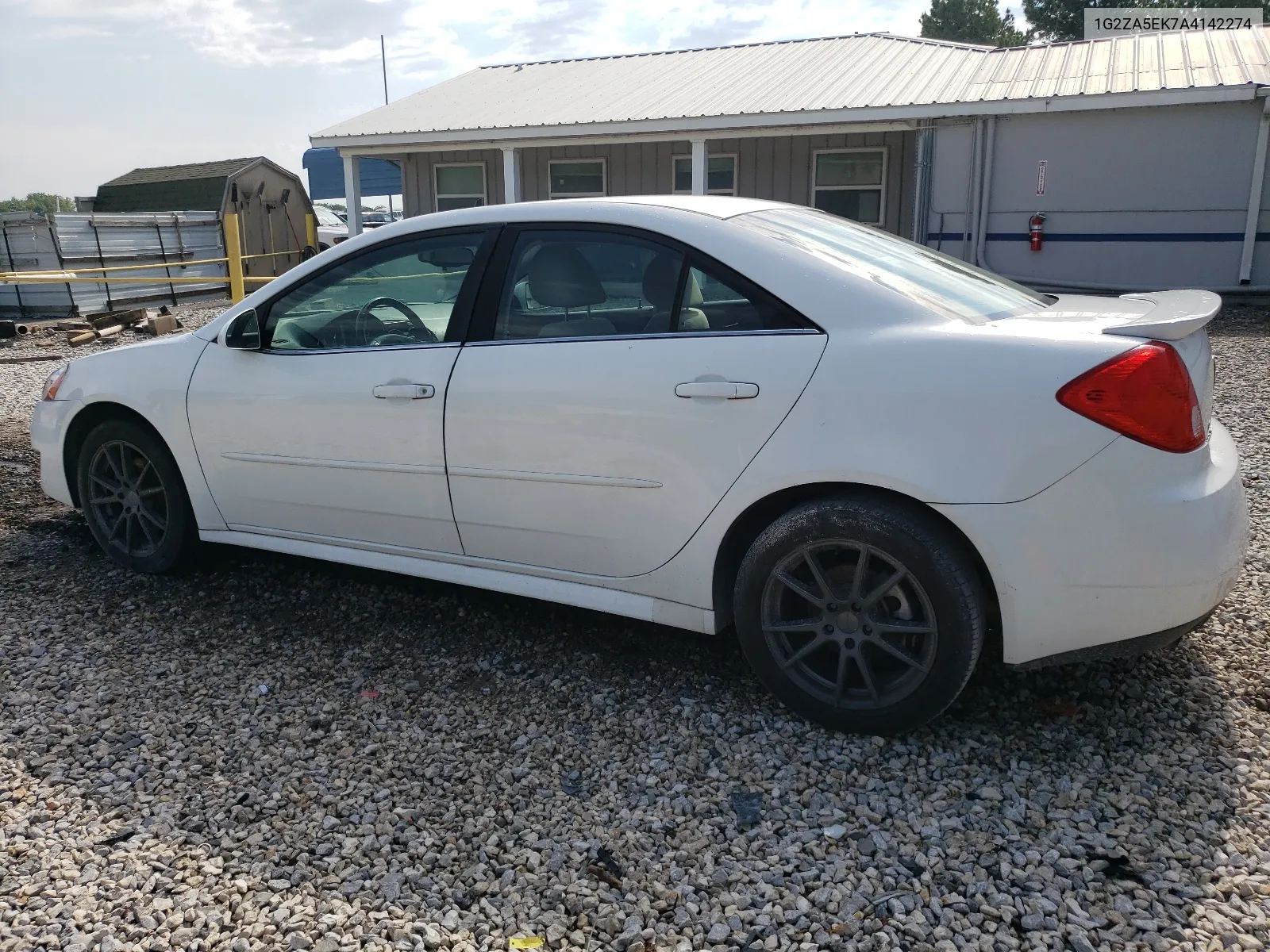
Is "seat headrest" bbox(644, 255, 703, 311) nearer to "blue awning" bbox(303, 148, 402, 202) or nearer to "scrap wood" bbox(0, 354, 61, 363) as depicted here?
"scrap wood" bbox(0, 354, 61, 363)

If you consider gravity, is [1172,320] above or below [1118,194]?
below

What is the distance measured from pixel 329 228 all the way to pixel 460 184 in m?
11.0

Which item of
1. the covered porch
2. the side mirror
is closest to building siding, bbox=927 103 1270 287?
the covered porch

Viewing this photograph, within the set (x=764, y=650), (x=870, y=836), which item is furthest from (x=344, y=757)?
(x=870, y=836)

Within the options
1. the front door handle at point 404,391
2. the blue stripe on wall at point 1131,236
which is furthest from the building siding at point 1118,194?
the front door handle at point 404,391

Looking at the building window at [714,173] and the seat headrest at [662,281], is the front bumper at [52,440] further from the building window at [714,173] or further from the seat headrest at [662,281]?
the building window at [714,173]

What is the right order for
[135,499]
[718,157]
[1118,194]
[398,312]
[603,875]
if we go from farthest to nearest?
[718,157] < [1118,194] < [135,499] < [398,312] < [603,875]

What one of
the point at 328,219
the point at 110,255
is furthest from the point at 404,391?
the point at 328,219

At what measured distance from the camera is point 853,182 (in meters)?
15.8

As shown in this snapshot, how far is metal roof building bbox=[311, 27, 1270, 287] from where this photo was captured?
13328 mm

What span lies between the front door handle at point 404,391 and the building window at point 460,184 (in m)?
15.1

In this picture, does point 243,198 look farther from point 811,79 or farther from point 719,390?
point 719,390

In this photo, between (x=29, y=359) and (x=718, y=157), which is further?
(x=718, y=157)

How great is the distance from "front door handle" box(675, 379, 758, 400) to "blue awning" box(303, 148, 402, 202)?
3298cm
